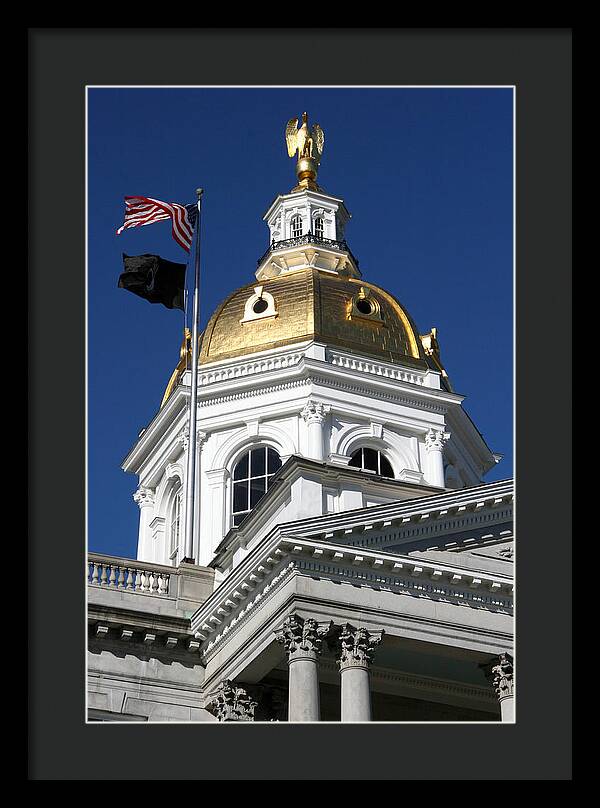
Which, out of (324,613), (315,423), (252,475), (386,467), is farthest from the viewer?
(386,467)

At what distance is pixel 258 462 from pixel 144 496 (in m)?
5.07

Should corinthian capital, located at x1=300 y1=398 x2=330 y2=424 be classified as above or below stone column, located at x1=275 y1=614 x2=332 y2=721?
above

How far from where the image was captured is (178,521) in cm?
4797

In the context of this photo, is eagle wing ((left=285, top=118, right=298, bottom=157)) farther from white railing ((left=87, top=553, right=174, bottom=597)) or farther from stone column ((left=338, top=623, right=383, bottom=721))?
stone column ((left=338, top=623, right=383, bottom=721))

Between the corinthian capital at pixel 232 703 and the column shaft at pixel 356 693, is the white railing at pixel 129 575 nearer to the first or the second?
the corinthian capital at pixel 232 703

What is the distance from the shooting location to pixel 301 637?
29016 mm

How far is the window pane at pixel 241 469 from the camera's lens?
4650cm

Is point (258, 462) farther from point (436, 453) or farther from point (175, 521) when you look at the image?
point (436, 453)

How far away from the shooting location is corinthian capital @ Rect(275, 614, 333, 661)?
28.9 meters

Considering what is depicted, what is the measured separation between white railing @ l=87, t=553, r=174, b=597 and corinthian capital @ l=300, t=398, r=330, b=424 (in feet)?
42.5

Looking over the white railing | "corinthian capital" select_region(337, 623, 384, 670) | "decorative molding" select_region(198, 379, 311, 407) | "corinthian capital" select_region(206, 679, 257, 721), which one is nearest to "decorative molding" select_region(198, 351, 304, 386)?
"decorative molding" select_region(198, 379, 311, 407)

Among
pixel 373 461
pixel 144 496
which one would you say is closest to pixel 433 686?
pixel 373 461
